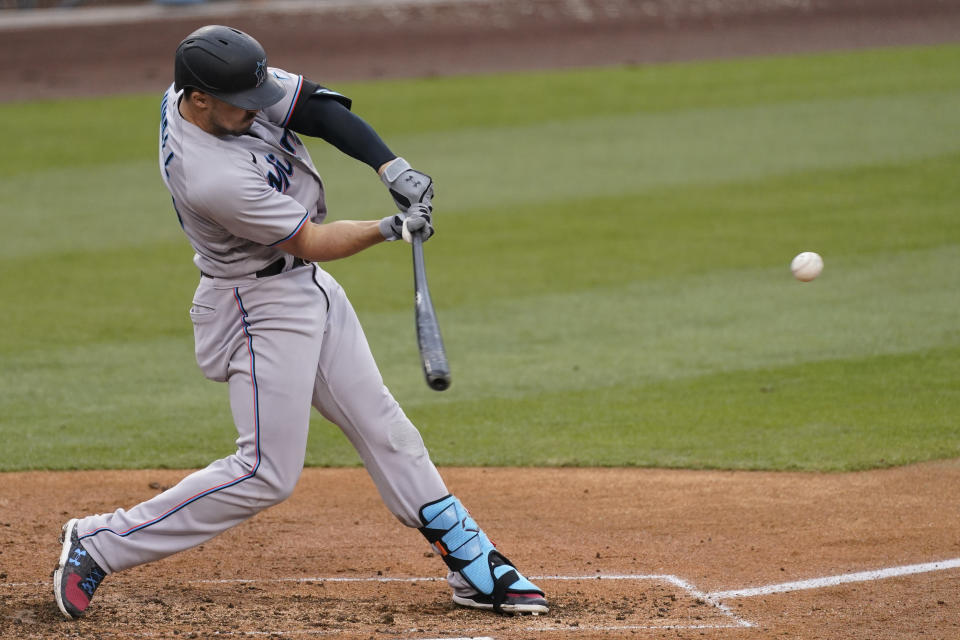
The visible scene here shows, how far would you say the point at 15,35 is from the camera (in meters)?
18.5

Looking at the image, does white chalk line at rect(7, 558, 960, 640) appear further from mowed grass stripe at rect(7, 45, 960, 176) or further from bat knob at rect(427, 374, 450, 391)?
mowed grass stripe at rect(7, 45, 960, 176)

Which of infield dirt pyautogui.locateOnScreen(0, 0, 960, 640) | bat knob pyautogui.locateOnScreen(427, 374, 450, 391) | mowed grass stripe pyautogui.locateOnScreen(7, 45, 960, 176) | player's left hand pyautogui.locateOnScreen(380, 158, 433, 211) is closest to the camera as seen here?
bat knob pyautogui.locateOnScreen(427, 374, 450, 391)

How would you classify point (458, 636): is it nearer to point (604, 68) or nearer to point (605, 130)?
point (605, 130)

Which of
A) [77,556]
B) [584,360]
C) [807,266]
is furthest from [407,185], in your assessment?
[584,360]

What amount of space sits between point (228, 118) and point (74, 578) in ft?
4.83

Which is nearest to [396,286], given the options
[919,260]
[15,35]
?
[919,260]

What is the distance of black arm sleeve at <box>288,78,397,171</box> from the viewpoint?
3.77m

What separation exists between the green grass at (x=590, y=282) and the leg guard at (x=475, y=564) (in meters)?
1.74

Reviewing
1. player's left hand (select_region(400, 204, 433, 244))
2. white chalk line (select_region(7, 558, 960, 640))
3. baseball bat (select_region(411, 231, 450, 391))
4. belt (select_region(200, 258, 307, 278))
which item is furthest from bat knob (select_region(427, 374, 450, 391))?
white chalk line (select_region(7, 558, 960, 640))

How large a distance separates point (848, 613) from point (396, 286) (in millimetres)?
5332

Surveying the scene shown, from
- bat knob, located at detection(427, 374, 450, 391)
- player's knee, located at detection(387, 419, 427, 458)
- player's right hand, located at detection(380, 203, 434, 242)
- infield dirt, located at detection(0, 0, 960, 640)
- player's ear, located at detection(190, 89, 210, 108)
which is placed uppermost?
player's ear, located at detection(190, 89, 210, 108)

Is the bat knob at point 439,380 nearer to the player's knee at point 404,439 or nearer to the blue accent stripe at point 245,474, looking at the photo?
the player's knee at point 404,439

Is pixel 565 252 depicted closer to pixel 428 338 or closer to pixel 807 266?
pixel 807 266

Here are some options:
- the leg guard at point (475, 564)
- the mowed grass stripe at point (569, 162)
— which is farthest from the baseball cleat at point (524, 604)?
the mowed grass stripe at point (569, 162)
